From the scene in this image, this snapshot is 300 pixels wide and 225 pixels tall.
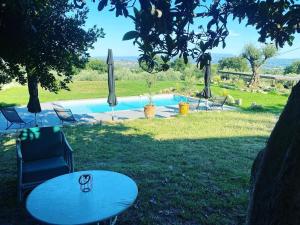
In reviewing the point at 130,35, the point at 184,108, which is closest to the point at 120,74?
the point at 184,108

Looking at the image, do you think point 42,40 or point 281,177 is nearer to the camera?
point 281,177

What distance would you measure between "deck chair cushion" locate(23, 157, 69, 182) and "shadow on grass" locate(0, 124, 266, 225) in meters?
0.46

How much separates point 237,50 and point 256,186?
95.9ft

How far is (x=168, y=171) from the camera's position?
623 cm

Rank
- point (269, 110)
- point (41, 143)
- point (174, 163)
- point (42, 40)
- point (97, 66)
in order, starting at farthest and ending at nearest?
point (97, 66), point (269, 110), point (174, 163), point (41, 143), point (42, 40)

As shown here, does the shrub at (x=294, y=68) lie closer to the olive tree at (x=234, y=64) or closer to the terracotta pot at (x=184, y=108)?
the olive tree at (x=234, y=64)

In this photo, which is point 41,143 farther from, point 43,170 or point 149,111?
point 149,111

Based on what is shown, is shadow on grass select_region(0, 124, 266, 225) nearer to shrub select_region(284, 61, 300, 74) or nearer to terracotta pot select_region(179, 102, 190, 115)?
terracotta pot select_region(179, 102, 190, 115)

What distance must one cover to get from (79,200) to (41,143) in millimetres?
2692

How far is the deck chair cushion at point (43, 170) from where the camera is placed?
512cm

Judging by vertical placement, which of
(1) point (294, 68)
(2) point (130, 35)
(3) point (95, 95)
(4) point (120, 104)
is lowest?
(4) point (120, 104)

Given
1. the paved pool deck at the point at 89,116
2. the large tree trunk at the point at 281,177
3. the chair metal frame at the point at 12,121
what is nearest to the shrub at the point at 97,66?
the paved pool deck at the point at 89,116

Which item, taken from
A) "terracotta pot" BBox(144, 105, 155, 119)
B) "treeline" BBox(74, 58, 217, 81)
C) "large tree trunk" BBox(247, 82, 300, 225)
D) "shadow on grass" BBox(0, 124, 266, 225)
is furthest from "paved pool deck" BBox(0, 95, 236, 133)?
"treeline" BBox(74, 58, 217, 81)

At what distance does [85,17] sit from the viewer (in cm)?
636
